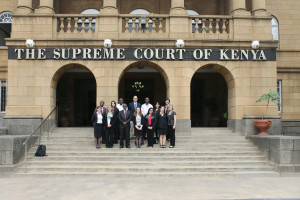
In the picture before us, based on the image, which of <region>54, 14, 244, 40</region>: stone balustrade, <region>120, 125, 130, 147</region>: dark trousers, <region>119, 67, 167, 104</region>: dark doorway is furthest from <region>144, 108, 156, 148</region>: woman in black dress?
<region>119, 67, 167, 104</region>: dark doorway

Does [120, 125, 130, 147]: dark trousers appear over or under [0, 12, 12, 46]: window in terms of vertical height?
under

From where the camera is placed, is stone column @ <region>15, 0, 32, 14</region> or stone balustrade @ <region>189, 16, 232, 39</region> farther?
stone balustrade @ <region>189, 16, 232, 39</region>

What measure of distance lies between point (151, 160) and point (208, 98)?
901 cm

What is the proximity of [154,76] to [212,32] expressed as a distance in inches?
222

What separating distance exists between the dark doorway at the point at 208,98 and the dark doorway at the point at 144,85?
7.07 feet

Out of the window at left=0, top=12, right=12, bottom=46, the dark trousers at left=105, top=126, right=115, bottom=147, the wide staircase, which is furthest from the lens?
the window at left=0, top=12, right=12, bottom=46

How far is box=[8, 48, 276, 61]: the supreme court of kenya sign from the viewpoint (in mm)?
14367

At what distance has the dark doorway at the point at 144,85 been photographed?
771 inches

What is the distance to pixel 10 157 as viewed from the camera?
10453 mm

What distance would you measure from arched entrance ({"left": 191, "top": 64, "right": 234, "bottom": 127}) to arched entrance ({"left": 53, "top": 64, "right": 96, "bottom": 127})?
6.61 metres

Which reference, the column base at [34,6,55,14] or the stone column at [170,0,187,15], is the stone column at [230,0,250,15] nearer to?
the stone column at [170,0,187,15]

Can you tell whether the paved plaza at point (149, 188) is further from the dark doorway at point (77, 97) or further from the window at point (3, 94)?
the dark doorway at point (77, 97)

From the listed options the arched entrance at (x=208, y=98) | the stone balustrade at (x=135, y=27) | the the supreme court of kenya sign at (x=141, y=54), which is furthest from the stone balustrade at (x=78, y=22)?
the arched entrance at (x=208, y=98)

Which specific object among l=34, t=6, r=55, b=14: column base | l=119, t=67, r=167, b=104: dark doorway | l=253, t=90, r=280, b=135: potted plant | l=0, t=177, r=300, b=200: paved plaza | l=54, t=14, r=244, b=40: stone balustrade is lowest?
l=0, t=177, r=300, b=200: paved plaza
